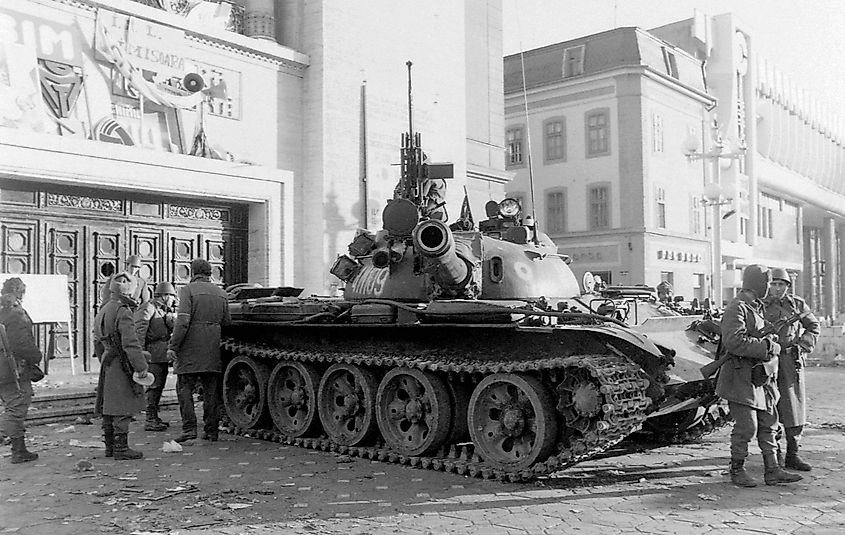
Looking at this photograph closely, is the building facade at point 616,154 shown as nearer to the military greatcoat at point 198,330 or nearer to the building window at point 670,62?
the building window at point 670,62

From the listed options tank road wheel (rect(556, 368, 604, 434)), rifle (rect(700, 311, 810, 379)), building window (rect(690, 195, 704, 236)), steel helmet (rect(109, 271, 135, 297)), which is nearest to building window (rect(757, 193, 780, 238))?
building window (rect(690, 195, 704, 236))

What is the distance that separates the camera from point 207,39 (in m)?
15.1

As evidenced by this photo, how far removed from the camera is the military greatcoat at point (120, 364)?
26.4 feet

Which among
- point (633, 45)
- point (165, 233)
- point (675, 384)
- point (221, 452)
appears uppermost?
point (633, 45)

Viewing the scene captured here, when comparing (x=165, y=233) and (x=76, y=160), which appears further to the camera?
(x=165, y=233)

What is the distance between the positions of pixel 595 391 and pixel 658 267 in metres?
24.3

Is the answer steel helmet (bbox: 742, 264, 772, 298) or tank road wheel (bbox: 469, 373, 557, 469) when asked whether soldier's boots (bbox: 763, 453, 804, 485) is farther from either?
tank road wheel (bbox: 469, 373, 557, 469)

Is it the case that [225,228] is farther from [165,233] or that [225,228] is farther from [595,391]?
[595,391]

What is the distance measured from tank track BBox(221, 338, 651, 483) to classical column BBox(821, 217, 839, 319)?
48.1m

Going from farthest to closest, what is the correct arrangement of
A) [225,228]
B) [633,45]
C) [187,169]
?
[633,45]
[225,228]
[187,169]

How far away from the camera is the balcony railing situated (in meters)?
14.6

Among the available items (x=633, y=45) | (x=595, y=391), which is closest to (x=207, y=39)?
(x=595, y=391)

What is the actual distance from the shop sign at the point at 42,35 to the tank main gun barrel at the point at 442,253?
25.7 feet

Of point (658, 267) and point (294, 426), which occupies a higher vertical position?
point (658, 267)
